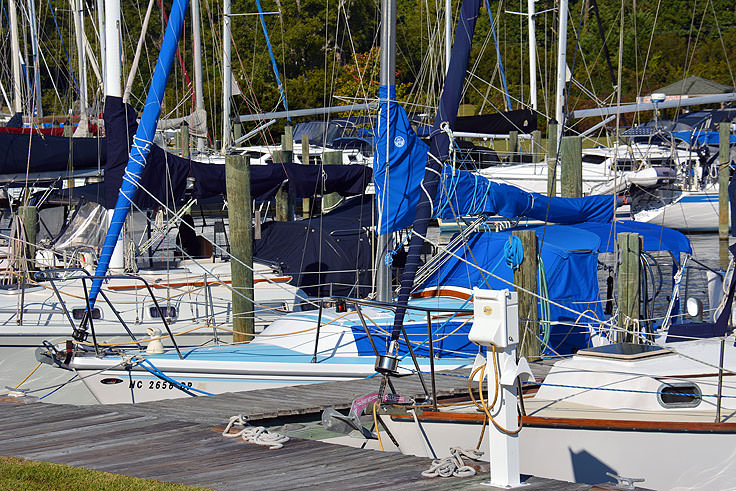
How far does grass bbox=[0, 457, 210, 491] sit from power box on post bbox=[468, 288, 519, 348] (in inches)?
78.8

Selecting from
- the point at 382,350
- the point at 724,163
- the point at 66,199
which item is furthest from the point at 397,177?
the point at 724,163

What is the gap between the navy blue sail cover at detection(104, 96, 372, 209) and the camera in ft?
36.0

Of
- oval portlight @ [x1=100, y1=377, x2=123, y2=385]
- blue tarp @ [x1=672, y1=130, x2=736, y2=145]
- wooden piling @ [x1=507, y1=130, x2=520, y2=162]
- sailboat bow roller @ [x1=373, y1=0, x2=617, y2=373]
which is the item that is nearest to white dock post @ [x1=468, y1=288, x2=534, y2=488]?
sailboat bow roller @ [x1=373, y1=0, x2=617, y2=373]

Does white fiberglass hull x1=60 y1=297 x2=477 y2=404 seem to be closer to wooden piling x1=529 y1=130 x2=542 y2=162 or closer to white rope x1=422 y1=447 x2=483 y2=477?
white rope x1=422 y1=447 x2=483 y2=477

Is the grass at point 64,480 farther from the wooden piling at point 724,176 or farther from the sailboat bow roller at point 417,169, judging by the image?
the wooden piling at point 724,176

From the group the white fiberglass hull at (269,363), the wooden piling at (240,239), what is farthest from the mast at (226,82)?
the white fiberglass hull at (269,363)

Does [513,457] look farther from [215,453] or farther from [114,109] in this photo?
[114,109]

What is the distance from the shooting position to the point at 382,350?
9578 mm

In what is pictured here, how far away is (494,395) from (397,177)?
445cm

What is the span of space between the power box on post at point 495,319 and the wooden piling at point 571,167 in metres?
10.8

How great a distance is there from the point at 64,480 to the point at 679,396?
15.7 feet

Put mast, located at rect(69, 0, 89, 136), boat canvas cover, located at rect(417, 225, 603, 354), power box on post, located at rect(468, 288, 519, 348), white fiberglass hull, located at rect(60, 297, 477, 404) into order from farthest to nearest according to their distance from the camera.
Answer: mast, located at rect(69, 0, 89, 136)
boat canvas cover, located at rect(417, 225, 603, 354)
white fiberglass hull, located at rect(60, 297, 477, 404)
power box on post, located at rect(468, 288, 519, 348)

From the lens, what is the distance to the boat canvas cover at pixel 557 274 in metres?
10.3

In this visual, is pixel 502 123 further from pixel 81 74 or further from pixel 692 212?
pixel 81 74
